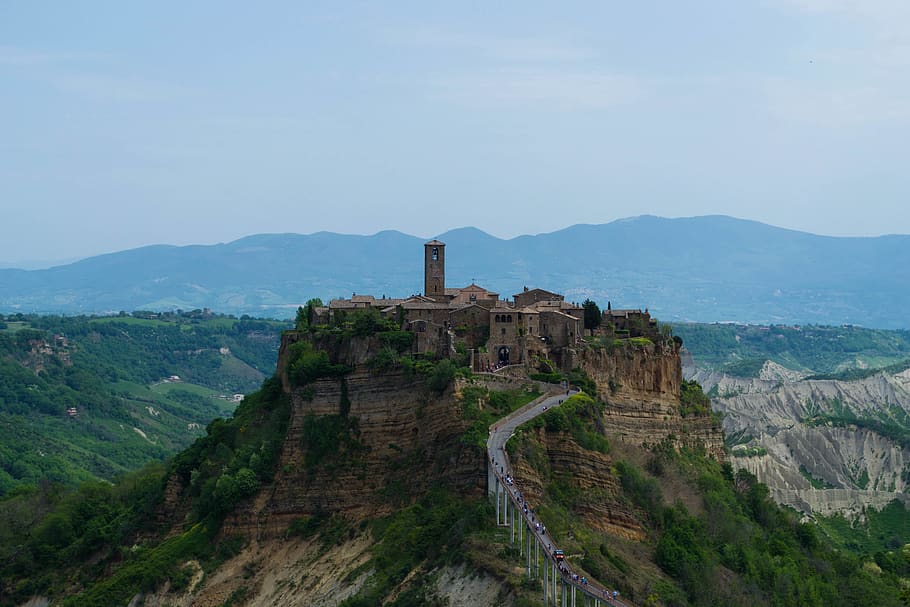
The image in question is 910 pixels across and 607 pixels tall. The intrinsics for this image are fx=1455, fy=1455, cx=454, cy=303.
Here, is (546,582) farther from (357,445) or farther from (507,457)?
(357,445)

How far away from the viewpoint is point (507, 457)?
232 feet

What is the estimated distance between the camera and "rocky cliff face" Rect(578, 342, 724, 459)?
8631cm

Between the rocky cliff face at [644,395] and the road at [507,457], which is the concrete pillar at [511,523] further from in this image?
the rocky cliff face at [644,395]

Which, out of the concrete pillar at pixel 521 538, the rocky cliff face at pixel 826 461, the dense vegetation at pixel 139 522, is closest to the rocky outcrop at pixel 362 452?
the dense vegetation at pixel 139 522

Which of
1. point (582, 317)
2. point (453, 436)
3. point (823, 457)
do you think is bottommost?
point (823, 457)

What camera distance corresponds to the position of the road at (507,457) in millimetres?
57750

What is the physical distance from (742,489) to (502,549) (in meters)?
35.8

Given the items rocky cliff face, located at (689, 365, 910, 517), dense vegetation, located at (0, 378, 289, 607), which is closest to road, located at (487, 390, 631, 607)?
dense vegetation, located at (0, 378, 289, 607)

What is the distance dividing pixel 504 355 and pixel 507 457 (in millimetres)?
14521

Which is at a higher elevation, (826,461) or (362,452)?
(362,452)

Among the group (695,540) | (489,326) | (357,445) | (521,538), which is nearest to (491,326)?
(489,326)

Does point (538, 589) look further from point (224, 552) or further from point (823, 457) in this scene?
point (823, 457)

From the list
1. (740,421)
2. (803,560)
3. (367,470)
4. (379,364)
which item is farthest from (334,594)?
(740,421)

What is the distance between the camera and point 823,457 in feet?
519
